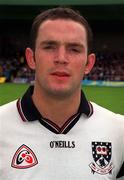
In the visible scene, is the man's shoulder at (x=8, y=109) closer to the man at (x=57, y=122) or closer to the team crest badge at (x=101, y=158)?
the man at (x=57, y=122)

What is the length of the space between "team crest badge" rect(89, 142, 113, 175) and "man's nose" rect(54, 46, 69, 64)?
45 cm

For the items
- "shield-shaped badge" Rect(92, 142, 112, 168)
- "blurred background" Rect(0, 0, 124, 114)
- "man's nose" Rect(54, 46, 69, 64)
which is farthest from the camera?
"blurred background" Rect(0, 0, 124, 114)

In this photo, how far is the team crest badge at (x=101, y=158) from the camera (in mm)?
2396

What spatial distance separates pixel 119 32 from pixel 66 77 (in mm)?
26270

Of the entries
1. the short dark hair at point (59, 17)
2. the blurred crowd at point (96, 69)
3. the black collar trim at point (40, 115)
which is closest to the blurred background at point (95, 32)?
the blurred crowd at point (96, 69)

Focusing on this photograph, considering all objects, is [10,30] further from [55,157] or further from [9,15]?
[55,157]

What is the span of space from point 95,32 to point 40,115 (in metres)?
26.5

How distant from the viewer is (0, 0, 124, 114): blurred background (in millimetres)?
23297

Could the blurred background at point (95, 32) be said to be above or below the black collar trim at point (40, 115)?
below

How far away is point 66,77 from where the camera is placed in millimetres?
2334

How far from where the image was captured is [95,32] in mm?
28625

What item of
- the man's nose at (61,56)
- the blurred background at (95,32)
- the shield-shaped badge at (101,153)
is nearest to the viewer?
the man's nose at (61,56)

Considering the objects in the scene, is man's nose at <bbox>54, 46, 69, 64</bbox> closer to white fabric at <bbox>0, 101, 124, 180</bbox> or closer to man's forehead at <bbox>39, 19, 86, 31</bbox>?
man's forehead at <bbox>39, 19, 86, 31</bbox>

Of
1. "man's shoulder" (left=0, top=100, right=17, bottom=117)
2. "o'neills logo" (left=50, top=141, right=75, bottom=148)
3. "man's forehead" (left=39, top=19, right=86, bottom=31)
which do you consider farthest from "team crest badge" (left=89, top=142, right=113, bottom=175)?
"man's forehead" (left=39, top=19, right=86, bottom=31)
